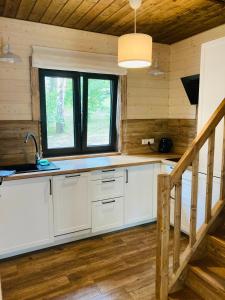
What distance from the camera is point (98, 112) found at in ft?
11.8

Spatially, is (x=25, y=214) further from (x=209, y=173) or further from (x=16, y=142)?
(x=209, y=173)

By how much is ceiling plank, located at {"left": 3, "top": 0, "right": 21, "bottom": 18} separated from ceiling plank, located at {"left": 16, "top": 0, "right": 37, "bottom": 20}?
40mm

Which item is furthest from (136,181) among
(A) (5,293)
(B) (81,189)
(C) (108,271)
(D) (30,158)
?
(A) (5,293)

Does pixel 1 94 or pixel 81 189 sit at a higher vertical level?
pixel 1 94

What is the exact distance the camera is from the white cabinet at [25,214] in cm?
249

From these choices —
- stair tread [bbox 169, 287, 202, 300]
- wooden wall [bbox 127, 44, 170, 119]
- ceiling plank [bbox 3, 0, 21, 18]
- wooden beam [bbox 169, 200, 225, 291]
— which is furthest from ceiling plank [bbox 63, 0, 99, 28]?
stair tread [bbox 169, 287, 202, 300]

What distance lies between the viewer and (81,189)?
9.33ft

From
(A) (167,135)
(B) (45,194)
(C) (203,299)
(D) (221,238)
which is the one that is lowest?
(C) (203,299)

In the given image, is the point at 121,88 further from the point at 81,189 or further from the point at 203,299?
the point at 203,299

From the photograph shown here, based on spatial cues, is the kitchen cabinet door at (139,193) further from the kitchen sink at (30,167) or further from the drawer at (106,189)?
the kitchen sink at (30,167)

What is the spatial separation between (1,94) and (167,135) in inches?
98.5

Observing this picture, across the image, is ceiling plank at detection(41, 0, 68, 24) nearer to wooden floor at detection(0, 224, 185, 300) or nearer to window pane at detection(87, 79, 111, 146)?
window pane at detection(87, 79, 111, 146)

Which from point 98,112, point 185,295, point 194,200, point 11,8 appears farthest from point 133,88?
point 185,295

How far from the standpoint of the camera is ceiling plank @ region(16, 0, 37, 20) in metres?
2.45
